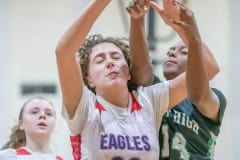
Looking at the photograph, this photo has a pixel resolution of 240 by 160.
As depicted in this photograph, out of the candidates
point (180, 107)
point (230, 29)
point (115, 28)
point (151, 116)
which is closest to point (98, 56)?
point (151, 116)

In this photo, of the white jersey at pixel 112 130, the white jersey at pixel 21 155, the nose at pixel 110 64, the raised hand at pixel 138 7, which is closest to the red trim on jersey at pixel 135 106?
the white jersey at pixel 112 130

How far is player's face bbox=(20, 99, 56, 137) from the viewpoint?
79.3 inches

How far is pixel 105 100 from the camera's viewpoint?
4.29 feet

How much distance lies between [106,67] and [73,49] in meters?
0.12

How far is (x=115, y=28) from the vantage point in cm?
250

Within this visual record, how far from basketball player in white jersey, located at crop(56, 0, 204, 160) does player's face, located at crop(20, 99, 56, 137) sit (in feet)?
2.26

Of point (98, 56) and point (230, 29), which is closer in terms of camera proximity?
point (98, 56)

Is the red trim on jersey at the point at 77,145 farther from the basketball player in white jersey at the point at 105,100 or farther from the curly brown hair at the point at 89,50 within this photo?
the curly brown hair at the point at 89,50

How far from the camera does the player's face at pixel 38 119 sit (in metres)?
2.01

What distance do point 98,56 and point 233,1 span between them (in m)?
1.39

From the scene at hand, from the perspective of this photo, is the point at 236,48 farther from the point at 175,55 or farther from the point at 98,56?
the point at 98,56

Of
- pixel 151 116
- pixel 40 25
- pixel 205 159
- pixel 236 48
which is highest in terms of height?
pixel 40 25

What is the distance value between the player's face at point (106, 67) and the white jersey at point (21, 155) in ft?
2.30

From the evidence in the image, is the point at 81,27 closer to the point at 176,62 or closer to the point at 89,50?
the point at 89,50
